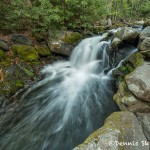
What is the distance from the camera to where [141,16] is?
31.0m

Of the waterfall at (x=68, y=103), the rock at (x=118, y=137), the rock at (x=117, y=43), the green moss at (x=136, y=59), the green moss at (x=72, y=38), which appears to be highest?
the green moss at (x=72, y=38)

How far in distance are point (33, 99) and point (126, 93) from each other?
3.51 m

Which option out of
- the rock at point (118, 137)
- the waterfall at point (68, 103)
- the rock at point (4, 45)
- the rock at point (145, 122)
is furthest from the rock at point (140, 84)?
the rock at point (4, 45)

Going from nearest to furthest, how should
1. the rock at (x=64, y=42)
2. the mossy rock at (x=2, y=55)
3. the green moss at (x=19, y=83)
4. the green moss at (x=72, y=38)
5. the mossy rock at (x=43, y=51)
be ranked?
the green moss at (x=19, y=83) → the mossy rock at (x=2, y=55) → the mossy rock at (x=43, y=51) → the rock at (x=64, y=42) → the green moss at (x=72, y=38)

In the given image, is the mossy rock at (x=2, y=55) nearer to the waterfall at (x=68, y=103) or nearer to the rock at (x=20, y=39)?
the rock at (x=20, y=39)

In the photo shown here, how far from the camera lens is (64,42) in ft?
30.8

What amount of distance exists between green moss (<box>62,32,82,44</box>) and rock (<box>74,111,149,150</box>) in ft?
21.5

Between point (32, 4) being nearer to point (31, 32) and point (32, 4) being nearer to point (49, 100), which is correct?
point (31, 32)

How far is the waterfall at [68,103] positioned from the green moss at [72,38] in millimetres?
426

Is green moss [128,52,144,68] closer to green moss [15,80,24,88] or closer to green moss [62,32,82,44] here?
green moss [62,32,82,44]

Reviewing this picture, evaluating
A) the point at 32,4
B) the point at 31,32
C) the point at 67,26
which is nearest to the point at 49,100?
the point at 31,32

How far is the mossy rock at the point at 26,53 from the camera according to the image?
7863mm

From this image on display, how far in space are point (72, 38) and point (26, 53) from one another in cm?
291

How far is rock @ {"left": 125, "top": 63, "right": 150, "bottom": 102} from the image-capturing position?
4161mm
